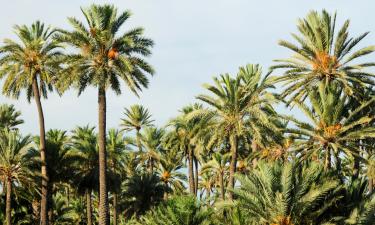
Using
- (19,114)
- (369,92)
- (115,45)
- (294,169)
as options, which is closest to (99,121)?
(115,45)

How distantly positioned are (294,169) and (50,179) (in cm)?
2335

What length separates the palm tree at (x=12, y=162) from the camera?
3772 cm

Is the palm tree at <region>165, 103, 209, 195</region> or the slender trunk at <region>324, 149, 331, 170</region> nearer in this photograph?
the slender trunk at <region>324, 149, 331, 170</region>

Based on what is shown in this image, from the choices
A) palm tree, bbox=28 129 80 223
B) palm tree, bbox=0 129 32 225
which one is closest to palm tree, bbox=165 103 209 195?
palm tree, bbox=28 129 80 223

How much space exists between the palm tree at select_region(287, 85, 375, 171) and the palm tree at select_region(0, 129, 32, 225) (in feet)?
62.5

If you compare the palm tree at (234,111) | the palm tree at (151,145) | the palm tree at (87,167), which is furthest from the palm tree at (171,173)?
the palm tree at (234,111)

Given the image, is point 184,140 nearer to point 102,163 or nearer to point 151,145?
point 151,145

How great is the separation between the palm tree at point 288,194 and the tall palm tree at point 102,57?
10.2 m

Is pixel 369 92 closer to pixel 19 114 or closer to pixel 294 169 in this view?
pixel 294 169

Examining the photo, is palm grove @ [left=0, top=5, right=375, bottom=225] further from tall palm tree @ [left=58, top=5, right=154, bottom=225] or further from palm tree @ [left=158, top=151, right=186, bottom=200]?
palm tree @ [left=158, top=151, right=186, bottom=200]

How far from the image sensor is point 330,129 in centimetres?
2938

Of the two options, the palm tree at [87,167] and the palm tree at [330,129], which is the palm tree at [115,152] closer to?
the palm tree at [87,167]

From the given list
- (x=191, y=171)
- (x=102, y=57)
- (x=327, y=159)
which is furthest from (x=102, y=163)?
(x=191, y=171)

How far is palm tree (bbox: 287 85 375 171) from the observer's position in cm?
2917
